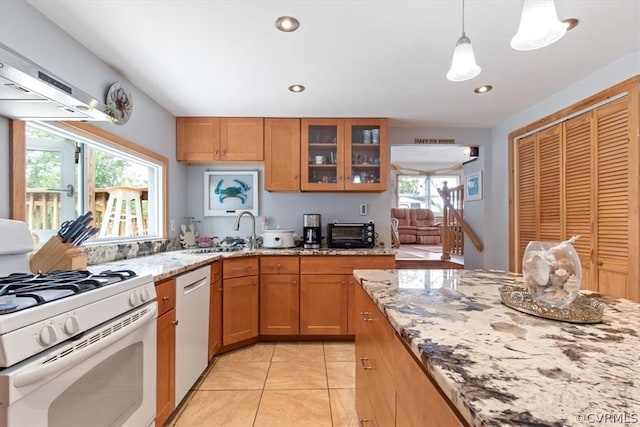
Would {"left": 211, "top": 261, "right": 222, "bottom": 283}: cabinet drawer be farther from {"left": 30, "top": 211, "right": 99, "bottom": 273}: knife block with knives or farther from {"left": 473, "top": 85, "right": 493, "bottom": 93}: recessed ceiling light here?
{"left": 473, "top": 85, "right": 493, "bottom": 93}: recessed ceiling light

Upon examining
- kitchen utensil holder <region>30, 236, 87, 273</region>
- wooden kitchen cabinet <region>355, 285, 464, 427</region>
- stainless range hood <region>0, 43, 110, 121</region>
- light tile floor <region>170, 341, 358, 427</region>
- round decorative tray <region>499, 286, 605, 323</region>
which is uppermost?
stainless range hood <region>0, 43, 110, 121</region>

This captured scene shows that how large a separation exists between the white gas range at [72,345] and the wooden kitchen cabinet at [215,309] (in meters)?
0.93

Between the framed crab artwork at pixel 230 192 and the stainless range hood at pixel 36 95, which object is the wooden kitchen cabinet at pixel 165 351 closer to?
the stainless range hood at pixel 36 95

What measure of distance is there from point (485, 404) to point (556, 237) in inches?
114

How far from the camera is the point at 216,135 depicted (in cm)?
318

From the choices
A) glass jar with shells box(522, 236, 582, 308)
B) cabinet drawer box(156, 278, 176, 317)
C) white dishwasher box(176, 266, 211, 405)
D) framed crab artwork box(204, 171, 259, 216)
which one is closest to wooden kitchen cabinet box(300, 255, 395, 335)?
white dishwasher box(176, 266, 211, 405)

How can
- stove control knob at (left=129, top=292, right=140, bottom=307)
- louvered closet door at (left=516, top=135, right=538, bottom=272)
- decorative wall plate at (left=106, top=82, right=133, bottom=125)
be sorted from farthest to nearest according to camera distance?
louvered closet door at (left=516, top=135, right=538, bottom=272)
decorative wall plate at (left=106, top=82, right=133, bottom=125)
stove control knob at (left=129, top=292, right=140, bottom=307)

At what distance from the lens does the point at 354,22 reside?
65.2 inches

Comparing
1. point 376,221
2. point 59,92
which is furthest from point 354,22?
point 376,221

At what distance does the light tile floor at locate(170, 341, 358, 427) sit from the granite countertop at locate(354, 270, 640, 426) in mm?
1182

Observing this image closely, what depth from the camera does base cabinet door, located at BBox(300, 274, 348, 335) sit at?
9.45 ft

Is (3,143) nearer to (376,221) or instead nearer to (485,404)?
(485,404)

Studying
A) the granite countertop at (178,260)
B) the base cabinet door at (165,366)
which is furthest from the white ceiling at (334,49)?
the base cabinet door at (165,366)

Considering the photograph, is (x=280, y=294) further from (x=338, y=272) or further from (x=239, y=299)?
(x=338, y=272)
